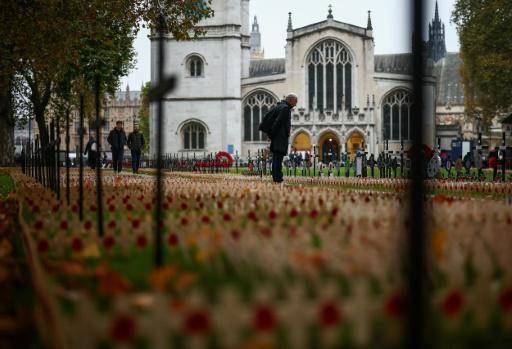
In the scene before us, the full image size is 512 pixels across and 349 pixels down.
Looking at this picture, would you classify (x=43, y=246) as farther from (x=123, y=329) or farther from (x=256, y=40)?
(x=256, y=40)

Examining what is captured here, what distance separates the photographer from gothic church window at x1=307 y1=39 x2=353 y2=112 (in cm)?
4894

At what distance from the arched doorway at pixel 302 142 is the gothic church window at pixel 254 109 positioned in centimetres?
263

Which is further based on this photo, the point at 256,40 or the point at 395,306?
the point at 256,40

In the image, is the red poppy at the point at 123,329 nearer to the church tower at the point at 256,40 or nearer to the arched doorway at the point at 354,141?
the arched doorway at the point at 354,141

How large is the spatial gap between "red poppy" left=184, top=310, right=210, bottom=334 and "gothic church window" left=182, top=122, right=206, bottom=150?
47.0m

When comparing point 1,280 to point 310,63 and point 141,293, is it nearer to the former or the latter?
point 141,293

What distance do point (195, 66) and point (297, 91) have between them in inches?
294

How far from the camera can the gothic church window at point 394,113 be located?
159 ft

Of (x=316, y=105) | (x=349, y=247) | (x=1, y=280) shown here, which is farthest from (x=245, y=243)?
(x=316, y=105)

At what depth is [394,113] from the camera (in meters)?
48.9

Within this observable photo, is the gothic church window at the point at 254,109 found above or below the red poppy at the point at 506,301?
above

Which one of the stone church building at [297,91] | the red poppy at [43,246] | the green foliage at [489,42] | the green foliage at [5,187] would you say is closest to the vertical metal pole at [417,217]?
the red poppy at [43,246]

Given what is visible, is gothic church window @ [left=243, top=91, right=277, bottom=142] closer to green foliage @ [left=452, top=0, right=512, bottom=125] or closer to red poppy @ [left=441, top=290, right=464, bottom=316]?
green foliage @ [left=452, top=0, right=512, bottom=125]

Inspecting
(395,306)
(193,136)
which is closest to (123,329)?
(395,306)
